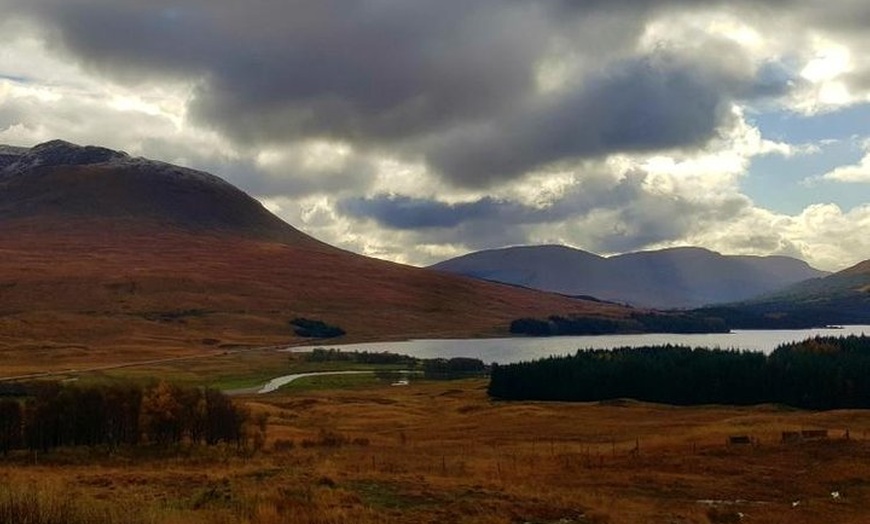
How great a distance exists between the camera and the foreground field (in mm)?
29891

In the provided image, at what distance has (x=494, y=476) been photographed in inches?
1795

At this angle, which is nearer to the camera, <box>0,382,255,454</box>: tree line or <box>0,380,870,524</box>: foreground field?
<box>0,380,870,524</box>: foreground field

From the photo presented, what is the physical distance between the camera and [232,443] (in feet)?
223

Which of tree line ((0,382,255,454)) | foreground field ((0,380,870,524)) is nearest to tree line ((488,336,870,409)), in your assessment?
foreground field ((0,380,870,524))

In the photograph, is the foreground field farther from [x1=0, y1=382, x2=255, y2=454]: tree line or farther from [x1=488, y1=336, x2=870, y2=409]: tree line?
[x1=488, y1=336, x2=870, y2=409]: tree line

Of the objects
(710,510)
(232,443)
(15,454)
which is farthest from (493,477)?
(15,454)

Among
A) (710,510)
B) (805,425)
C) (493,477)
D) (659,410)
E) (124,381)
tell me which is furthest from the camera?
(659,410)

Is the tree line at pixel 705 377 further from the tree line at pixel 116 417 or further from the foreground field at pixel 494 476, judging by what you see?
the tree line at pixel 116 417

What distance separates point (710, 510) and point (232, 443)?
4420 centimetres

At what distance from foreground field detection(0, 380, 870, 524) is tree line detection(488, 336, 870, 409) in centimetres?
3074

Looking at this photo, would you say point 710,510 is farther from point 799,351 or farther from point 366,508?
point 799,351

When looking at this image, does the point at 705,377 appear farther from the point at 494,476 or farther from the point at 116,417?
the point at 494,476

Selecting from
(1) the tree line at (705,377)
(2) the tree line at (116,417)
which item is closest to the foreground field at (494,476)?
(2) the tree line at (116,417)

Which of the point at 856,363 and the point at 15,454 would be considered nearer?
the point at 15,454
